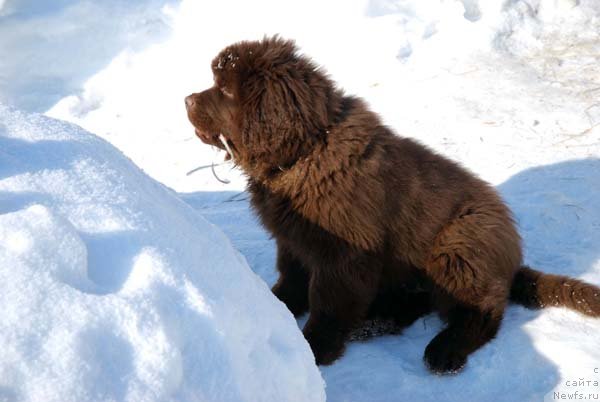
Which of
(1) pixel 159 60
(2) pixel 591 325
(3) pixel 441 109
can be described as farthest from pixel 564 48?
(1) pixel 159 60

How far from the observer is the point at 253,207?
10.1 feet

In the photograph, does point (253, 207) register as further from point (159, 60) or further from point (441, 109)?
point (159, 60)

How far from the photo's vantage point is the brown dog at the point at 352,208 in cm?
278

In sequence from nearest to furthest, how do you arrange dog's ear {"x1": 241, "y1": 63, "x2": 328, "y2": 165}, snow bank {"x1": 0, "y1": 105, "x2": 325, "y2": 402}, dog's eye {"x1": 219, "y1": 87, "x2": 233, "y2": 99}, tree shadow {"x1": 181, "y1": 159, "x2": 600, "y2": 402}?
snow bank {"x1": 0, "y1": 105, "x2": 325, "y2": 402} → tree shadow {"x1": 181, "y1": 159, "x2": 600, "y2": 402} → dog's ear {"x1": 241, "y1": 63, "x2": 328, "y2": 165} → dog's eye {"x1": 219, "y1": 87, "x2": 233, "y2": 99}

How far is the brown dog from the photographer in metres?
2.78

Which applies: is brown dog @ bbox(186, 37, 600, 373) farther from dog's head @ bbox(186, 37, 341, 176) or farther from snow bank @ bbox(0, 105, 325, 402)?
snow bank @ bbox(0, 105, 325, 402)

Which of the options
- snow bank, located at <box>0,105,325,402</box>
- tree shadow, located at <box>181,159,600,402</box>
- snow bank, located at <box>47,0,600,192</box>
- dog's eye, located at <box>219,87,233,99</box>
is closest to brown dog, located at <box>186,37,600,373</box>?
dog's eye, located at <box>219,87,233,99</box>

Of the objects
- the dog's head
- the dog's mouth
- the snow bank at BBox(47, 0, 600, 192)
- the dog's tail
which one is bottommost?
the dog's tail

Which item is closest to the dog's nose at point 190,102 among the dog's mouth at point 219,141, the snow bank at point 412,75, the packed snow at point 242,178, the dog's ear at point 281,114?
the dog's mouth at point 219,141

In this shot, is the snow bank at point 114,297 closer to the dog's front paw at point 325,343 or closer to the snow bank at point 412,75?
the dog's front paw at point 325,343

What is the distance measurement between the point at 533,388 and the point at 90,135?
2.12 meters

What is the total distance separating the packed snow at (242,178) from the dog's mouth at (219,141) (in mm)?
858

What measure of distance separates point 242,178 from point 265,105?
7.36 ft

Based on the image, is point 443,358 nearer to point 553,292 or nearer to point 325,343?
point 325,343
